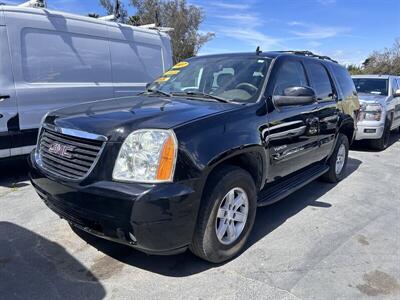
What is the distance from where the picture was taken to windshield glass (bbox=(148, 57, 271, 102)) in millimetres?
3863

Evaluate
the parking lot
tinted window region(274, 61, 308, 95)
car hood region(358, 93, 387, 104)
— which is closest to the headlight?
the parking lot

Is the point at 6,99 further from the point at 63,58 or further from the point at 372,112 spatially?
the point at 372,112

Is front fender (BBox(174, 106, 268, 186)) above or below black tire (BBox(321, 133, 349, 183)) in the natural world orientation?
above

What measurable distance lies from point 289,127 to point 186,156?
67.0 inches

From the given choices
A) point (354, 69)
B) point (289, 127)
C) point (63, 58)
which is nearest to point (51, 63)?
point (63, 58)

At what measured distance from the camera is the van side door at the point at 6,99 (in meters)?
5.16

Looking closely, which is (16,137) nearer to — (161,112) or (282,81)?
(161,112)

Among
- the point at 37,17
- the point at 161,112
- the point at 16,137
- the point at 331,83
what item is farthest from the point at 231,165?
the point at 37,17

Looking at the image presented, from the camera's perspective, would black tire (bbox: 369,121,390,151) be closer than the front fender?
No

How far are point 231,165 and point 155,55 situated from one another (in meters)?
5.07

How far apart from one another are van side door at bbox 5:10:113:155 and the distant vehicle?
5697 mm

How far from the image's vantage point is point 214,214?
10.00ft

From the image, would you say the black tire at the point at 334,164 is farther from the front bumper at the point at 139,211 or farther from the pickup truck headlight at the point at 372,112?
the front bumper at the point at 139,211

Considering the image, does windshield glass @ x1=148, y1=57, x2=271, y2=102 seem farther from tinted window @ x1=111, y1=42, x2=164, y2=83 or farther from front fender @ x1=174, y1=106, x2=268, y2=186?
tinted window @ x1=111, y1=42, x2=164, y2=83
